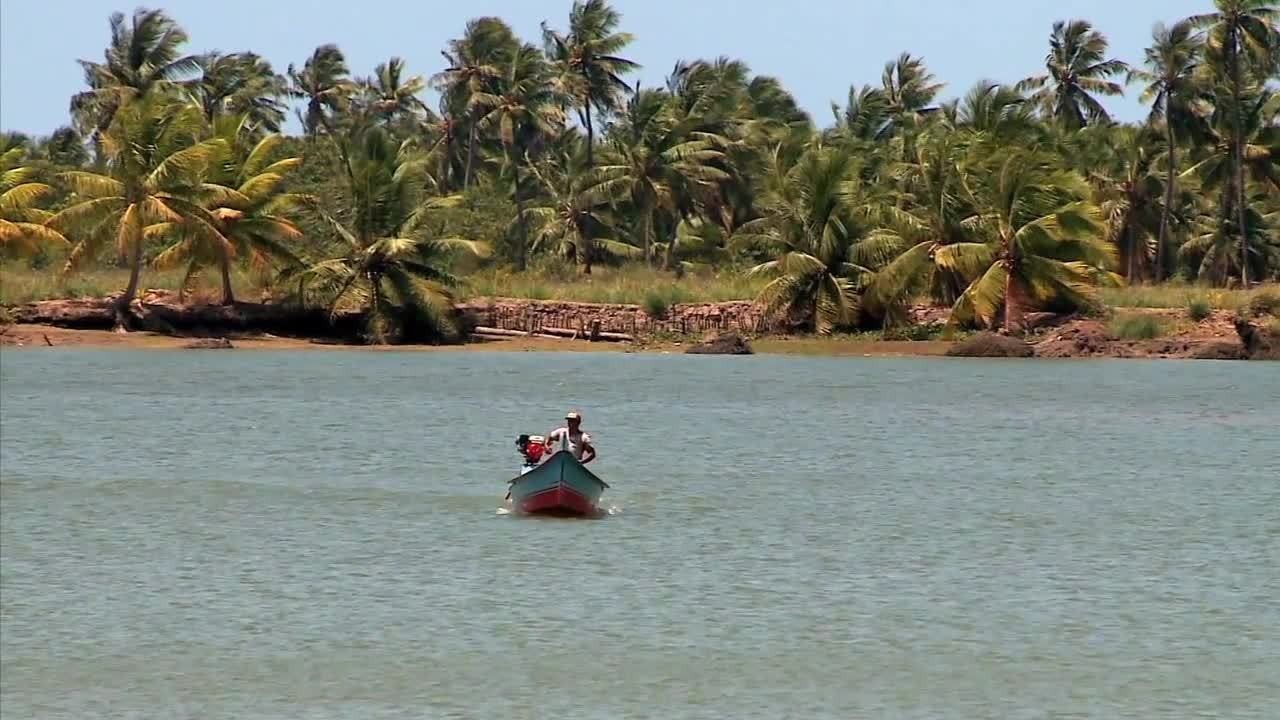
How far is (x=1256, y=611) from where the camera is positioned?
2345 cm

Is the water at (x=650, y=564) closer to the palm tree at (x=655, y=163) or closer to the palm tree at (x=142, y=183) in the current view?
the palm tree at (x=142, y=183)

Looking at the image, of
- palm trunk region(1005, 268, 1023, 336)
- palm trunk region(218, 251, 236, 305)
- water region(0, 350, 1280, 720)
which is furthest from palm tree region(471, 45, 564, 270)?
water region(0, 350, 1280, 720)

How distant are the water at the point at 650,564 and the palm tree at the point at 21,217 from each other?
20.8 metres

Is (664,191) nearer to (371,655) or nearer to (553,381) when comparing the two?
(553,381)

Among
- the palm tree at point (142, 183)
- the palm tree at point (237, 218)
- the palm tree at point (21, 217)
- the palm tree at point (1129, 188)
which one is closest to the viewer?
the palm tree at point (142, 183)

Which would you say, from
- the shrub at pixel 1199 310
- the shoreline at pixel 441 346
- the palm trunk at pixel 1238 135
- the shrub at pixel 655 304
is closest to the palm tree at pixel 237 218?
the shoreline at pixel 441 346

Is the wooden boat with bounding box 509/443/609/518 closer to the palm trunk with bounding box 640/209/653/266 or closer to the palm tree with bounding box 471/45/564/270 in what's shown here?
the palm trunk with bounding box 640/209/653/266

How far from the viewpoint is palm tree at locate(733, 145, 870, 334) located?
229 ft

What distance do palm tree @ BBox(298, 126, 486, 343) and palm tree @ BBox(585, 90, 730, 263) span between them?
16.8 m

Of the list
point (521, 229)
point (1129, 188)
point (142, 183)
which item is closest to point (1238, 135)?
point (1129, 188)

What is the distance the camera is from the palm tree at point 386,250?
7212 cm

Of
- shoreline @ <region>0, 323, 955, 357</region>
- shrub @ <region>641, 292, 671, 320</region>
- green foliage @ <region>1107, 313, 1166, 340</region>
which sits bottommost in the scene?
shoreline @ <region>0, 323, 955, 357</region>

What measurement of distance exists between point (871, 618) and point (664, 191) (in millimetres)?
66949

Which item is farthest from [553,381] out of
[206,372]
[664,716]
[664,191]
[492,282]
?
[664,716]
